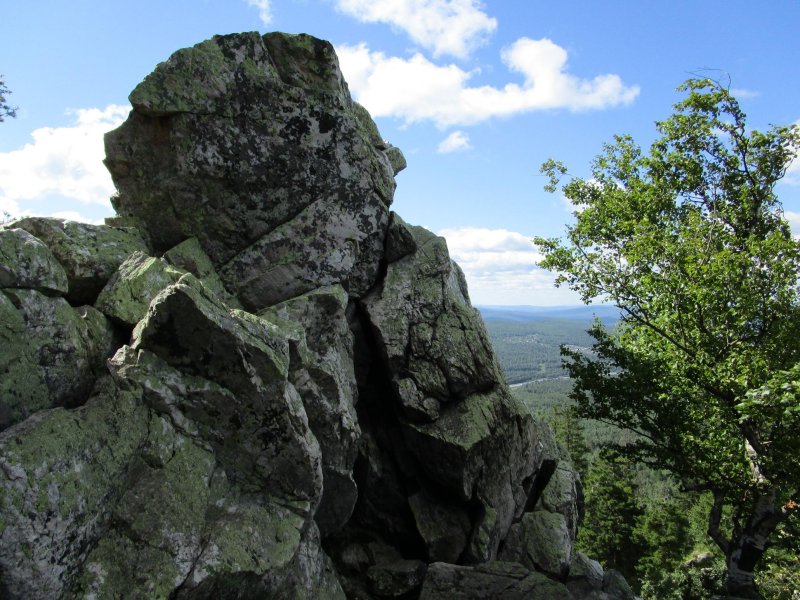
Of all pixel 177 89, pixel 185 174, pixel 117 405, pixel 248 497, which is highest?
pixel 177 89

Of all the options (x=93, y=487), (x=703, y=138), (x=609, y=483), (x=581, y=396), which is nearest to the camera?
(x=93, y=487)

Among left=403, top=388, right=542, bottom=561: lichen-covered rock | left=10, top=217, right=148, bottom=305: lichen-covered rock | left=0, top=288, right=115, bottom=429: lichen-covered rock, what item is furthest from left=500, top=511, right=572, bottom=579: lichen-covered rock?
left=10, top=217, right=148, bottom=305: lichen-covered rock

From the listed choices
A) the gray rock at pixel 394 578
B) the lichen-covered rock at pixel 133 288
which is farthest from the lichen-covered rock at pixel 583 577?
the lichen-covered rock at pixel 133 288

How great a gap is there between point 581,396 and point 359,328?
39.4 feet

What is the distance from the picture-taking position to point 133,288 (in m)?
12.5

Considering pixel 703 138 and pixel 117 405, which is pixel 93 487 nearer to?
pixel 117 405

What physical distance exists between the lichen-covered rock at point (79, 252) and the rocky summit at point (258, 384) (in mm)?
53

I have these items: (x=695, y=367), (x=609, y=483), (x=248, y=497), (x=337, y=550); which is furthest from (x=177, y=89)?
(x=609, y=483)

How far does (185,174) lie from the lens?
16734 millimetres

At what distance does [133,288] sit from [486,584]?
13096 mm

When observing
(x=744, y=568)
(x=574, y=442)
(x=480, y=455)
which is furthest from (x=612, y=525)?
(x=480, y=455)

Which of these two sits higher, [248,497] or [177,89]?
[177,89]

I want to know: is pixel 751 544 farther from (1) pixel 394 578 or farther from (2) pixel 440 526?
(1) pixel 394 578

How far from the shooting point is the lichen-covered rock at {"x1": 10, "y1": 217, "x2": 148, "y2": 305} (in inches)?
492
